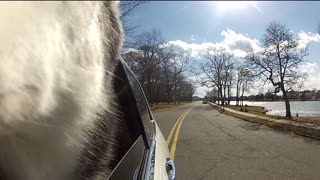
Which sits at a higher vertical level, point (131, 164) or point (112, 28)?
point (112, 28)

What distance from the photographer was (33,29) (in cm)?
104

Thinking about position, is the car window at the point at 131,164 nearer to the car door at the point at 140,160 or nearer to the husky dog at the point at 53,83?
the car door at the point at 140,160

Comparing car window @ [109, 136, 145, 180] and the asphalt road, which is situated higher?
car window @ [109, 136, 145, 180]

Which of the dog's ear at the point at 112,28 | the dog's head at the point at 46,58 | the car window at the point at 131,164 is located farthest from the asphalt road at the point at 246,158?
the dog's head at the point at 46,58

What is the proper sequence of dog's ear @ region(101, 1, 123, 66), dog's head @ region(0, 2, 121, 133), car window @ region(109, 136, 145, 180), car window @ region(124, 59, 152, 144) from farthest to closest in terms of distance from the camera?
car window @ region(124, 59, 152, 144) < car window @ region(109, 136, 145, 180) < dog's ear @ region(101, 1, 123, 66) < dog's head @ region(0, 2, 121, 133)

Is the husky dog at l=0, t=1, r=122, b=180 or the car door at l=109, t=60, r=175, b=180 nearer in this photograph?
the husky dog at l=0, t=1, r=122, b=180

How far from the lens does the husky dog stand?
104cm

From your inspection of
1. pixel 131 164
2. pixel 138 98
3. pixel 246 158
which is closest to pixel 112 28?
pixel 131 164

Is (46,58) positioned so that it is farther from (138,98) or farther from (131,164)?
(138,98)

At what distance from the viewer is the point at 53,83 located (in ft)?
3.66

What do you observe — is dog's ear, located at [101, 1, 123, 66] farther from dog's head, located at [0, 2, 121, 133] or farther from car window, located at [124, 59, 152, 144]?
car window, located at [124, 59, 152, 144]

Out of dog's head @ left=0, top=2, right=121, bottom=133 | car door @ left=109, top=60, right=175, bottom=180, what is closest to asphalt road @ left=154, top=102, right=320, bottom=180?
car door @ left=109, top=60, right=175, bottom=180

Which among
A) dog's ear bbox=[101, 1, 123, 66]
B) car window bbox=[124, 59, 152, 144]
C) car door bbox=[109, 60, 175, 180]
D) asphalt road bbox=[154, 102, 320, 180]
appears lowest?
asphalt road bbox=[154, 102, 320, 180]

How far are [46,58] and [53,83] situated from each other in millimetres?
71
